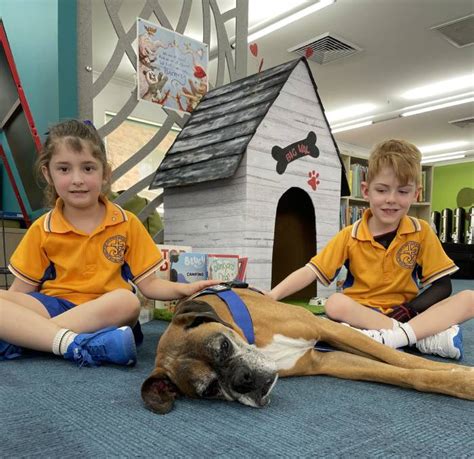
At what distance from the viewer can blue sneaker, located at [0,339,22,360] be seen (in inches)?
64.0

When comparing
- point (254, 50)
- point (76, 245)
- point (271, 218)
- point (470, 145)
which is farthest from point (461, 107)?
point (76, 245)

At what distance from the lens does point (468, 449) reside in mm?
918

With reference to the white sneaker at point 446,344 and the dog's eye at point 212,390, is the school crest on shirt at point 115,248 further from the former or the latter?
the white sneaker at point 446,344

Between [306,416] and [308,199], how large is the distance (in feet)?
7.26

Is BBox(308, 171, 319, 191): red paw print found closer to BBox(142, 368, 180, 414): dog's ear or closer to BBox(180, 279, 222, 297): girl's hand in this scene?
BBox(180, 279, 222, 297): girl's hand

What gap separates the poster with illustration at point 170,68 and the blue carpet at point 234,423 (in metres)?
2.24

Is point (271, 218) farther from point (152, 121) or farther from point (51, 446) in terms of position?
point (152, 121)

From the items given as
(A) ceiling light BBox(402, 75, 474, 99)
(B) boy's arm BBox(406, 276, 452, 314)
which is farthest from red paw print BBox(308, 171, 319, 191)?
(A) ceiling light BBox(402, 75, 474, 99)

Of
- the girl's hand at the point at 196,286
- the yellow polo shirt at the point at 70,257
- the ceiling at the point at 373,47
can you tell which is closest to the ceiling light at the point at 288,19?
the ceiling at the point at 373,47

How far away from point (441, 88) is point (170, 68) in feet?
21.9

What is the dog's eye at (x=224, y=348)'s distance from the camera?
1158 mm

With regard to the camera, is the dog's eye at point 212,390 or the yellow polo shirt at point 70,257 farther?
the yellow polo shirt at point 70,257

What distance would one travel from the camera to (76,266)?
184 centimetres

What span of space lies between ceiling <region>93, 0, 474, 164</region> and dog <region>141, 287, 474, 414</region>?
4787mm
